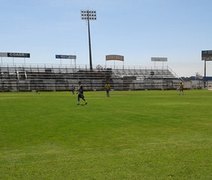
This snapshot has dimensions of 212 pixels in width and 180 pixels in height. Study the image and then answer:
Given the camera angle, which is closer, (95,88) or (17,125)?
(17,125)

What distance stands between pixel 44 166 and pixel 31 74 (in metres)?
86.0

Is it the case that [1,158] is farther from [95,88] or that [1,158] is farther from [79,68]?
[79,68]

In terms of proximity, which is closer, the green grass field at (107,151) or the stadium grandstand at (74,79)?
the green grass field at (107,151)

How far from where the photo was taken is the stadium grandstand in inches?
3376

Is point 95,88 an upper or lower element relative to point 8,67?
lower

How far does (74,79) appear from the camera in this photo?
311 ft

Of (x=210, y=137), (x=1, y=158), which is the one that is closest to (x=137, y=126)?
(x=210, y=137)

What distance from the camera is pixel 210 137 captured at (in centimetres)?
1191

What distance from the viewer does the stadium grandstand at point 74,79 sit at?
8575cm

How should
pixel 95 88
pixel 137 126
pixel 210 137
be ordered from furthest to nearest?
pixel 95 88, pixel 137 126, pixel 210 137

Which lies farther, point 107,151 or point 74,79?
point 74,79

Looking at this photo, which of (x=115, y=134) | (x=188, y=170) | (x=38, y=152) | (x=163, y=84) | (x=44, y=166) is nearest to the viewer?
(x=188, y=170)

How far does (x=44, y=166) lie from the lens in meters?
8.24

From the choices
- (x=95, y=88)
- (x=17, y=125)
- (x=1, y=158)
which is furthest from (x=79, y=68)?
(x=1, y=158)
